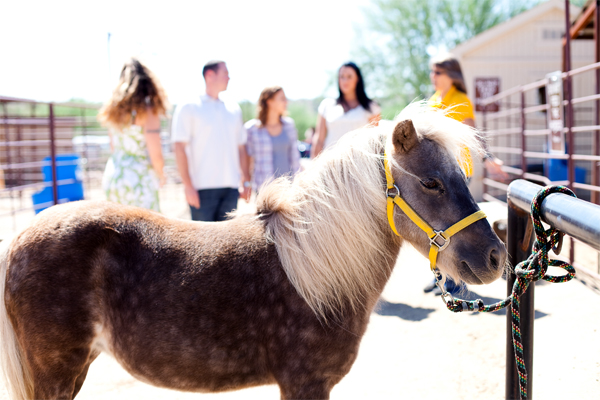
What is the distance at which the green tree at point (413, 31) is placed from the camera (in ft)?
82.9

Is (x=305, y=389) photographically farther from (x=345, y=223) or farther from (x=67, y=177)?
(x=67, y=177)

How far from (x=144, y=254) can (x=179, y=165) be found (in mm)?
2021

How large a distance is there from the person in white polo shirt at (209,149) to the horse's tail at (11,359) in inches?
77.9

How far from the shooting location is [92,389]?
2854mm

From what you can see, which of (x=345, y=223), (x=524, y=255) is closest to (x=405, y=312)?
(x=524, y=255)

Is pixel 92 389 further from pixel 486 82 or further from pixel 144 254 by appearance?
pixel 486 82

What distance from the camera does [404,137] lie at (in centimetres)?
177

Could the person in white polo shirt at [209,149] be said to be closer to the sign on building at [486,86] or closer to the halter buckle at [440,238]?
the halter buckle at [440,238]

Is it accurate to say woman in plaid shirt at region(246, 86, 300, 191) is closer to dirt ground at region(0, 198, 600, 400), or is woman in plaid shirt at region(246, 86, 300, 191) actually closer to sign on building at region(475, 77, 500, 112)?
dirt ground at region(0, 198, 600, 400)

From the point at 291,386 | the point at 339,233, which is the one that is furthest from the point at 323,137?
the point at 291,386

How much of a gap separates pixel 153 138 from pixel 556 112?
4825mm

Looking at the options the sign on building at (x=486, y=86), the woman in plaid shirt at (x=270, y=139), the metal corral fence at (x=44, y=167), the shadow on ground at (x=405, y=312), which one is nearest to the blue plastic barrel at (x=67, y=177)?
the metal corral fence at (x=44, y=167)

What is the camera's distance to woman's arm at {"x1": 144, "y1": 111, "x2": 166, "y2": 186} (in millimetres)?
3252

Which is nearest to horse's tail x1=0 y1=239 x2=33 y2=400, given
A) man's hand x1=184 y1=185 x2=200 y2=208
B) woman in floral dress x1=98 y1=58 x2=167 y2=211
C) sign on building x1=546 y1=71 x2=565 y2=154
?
woman in floral dress x1=98 y1=58 x2=167 y2=211
